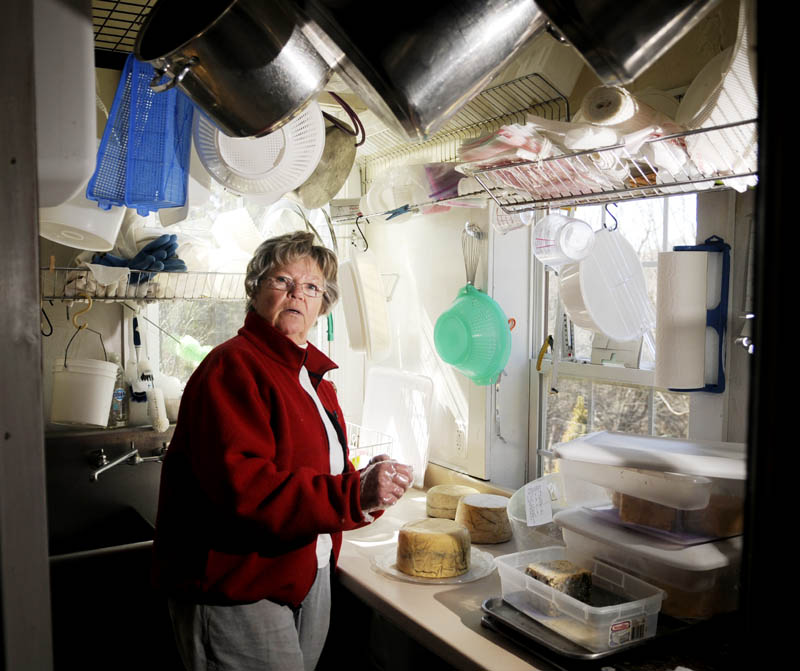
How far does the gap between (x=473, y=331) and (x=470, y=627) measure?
1.02 metres

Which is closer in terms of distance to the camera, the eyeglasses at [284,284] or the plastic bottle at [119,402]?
the eyeglasses at [284,284]

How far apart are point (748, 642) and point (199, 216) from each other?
8.23ft

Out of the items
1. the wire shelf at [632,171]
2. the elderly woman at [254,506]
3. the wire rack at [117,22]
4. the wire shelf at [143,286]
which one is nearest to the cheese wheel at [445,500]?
the elderly woman at [254,506]

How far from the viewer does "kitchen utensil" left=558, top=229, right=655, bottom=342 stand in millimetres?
1753

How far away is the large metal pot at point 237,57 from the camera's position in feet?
2.62

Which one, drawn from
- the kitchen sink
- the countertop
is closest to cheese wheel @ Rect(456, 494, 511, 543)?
the countertop

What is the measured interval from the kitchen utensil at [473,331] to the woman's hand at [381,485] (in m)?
0.84

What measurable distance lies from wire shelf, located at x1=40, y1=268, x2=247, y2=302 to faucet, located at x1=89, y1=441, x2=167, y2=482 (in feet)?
1.73

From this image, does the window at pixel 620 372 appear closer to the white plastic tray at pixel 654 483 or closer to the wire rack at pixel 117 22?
the white plastic tray at pixel 654 483

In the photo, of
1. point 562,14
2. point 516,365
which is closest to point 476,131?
point 516,365

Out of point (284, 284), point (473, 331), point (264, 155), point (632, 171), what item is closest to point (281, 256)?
point (284, 284)

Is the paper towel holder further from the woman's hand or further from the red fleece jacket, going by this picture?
the red fleece jacket

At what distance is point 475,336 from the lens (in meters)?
2.25

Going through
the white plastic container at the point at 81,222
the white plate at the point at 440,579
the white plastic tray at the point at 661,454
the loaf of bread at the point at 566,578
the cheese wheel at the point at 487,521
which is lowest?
the white plate at the point at 440,579
